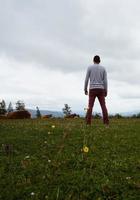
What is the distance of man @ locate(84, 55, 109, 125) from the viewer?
63.1 feet

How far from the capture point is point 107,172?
9.72m

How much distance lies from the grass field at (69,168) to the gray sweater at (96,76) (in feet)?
17.5

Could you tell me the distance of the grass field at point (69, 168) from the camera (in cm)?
840

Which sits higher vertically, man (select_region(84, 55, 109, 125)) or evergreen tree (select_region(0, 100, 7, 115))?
evergreen tree (select_region(0, 100, 7, 115))

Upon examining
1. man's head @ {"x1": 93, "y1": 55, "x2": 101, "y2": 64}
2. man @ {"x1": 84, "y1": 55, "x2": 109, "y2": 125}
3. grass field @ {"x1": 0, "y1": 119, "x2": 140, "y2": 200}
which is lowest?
grass field @ {"x1": 0, "y1": 119, "x2": 140, "y2": 200}

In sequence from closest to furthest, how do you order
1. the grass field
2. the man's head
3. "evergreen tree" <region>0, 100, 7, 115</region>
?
the grass field
the man's head
"evergreen tree" <region>0, 100, 7, 115</region>

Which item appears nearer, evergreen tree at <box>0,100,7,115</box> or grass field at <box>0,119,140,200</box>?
grass field at <box>0,119,140,200</box>

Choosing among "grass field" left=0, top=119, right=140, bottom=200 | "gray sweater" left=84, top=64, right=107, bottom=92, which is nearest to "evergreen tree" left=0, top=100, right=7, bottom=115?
"gray sweater" left=84, top=64, right=107, bottom=92

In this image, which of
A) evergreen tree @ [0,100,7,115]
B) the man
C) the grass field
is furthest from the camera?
evergreen tree @ [0,100,7,115]

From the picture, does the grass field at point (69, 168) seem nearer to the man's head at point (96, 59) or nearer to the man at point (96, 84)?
the man at point (96, 84)

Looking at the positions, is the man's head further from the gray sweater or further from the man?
the gray sweater

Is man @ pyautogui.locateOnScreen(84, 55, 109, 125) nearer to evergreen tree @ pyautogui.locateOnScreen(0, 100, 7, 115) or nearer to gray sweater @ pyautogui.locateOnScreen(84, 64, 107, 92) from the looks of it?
gray sweater @ pyautogui.locateOnScreen(84, 64, 107, 92)

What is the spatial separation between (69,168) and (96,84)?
31.4 feet

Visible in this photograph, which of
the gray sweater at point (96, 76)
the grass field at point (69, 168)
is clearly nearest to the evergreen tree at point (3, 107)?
the gray sweater at point (96, 76)
